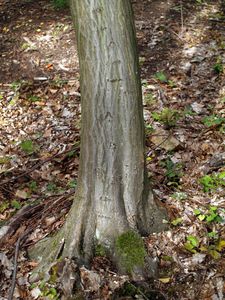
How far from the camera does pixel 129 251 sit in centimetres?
326

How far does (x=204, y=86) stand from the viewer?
6027 millimetres

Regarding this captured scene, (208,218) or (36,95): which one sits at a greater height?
(36,95)

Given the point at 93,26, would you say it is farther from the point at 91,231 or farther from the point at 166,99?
the point at 166,99

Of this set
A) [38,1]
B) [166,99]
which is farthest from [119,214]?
[38,1]

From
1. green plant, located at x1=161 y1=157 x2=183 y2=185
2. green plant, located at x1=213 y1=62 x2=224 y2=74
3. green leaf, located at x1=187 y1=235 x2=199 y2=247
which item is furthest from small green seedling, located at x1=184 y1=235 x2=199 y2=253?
green plant, located at x1=213 y1=62 x2=224 y2=74

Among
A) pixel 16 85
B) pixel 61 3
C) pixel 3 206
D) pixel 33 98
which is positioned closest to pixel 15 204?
pixel 3 206

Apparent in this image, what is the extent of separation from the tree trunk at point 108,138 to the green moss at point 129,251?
0.06 metres

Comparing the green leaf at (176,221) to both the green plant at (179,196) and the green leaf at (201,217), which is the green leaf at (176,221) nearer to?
the green leaf at (201,217)

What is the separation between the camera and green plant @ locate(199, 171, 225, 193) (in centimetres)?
404

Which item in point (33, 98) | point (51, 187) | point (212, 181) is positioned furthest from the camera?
point (33, 98)

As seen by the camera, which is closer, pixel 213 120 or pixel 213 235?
pixel 213 235

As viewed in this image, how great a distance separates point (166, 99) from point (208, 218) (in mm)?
2559

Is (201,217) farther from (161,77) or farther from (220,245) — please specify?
(161,77)

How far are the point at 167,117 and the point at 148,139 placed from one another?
43 centimetres
